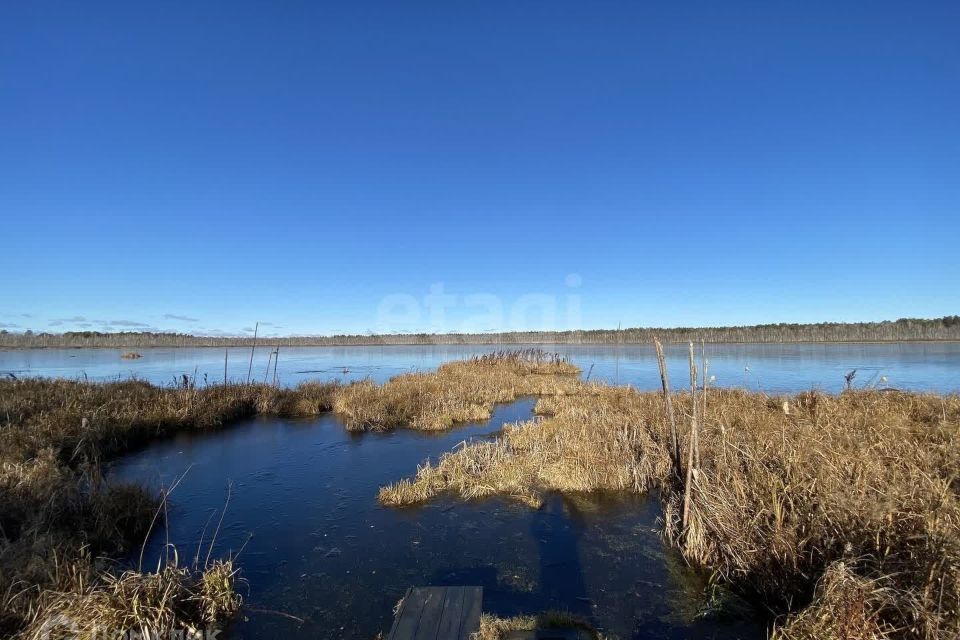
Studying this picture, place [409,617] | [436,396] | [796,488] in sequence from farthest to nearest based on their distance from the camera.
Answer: [436,396] < [796,488] < [409,617]

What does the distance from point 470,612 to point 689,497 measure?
425 cm

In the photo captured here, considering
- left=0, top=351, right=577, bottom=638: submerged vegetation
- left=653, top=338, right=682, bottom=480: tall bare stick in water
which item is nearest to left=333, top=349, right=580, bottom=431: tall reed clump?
left=0, top=351, right=577, bottom=638: submerged vegetation

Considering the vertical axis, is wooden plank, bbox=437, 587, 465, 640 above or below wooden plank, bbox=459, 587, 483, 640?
below

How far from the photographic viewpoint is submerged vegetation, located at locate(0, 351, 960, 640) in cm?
408

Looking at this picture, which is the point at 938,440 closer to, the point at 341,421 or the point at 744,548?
the point at 744,548

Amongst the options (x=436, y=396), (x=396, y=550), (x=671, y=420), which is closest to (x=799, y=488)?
(x=671, y=420)

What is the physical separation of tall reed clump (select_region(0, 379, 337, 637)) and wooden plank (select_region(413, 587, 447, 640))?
8.84 ft

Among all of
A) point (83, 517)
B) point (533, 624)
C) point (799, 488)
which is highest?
point (799, 488)

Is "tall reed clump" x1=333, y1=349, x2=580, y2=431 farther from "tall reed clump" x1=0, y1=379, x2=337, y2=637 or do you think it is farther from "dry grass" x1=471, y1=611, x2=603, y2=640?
"dry grass" x1=471, y1=611, x2=603, y2=640

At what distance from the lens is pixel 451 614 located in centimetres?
470

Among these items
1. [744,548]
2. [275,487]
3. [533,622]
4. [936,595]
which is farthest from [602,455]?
[275,487]

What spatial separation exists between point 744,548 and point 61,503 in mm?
10925

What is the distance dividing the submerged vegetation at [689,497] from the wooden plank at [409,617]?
3.55 ft

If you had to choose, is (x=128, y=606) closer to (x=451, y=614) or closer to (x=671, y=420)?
(x=451, y=614)
